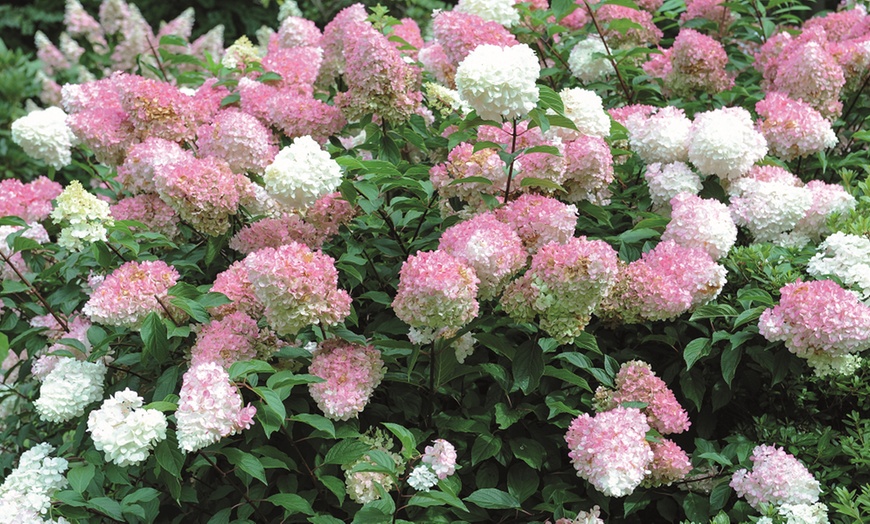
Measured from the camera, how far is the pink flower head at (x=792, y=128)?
2977 millimetres

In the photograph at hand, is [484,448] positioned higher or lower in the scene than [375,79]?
lower

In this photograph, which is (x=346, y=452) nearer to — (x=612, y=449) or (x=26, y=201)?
(x=612, y=449)

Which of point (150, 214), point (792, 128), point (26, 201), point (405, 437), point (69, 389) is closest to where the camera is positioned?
point (405, 437)

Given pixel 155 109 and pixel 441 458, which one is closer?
pixel 441 458

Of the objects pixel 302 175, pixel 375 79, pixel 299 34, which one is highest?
pixel 375 79

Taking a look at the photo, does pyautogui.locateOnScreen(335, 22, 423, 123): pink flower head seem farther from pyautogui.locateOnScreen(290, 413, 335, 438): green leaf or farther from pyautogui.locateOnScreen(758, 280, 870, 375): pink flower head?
pyautogui.locateOnScreen(758, 280, 870, 375): pink flower head

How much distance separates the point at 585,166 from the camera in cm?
258

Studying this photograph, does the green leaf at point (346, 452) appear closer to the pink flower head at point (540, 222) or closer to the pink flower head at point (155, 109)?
the pink flower head at point (540, 222)

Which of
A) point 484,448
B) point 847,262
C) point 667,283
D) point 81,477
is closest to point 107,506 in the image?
point 81,477

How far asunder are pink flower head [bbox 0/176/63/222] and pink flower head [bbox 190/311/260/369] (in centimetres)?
118

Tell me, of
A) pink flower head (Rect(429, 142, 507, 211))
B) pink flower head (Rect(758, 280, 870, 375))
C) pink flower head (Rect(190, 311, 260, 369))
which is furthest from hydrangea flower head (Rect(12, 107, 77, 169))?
pink flower head (Rect(758, 280, 870, 375))

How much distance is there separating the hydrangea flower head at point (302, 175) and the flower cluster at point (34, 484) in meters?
1.03

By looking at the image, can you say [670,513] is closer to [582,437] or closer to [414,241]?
[582,437]

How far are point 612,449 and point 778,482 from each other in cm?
47
